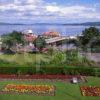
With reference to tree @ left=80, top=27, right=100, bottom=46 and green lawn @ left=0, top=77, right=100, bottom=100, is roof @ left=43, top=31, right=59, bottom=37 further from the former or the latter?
green lawn @ left=0, top=77, right=100, bottom=100

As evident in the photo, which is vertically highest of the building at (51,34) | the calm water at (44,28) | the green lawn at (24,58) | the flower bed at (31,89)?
the calm water at (44,28)

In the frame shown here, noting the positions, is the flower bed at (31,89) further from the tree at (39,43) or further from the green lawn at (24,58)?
the tree at (39,43)

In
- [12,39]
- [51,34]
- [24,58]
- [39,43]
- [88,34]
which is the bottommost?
[24,58]

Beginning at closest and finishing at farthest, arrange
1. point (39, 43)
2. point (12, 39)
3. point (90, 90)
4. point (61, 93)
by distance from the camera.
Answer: point (61, 93), point (90, 90), point (39, 43), point (12, 39)

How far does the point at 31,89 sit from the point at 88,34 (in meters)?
11.1

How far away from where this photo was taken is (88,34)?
23.7m

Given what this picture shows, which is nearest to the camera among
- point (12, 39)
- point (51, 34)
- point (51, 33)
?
point (12, 39)

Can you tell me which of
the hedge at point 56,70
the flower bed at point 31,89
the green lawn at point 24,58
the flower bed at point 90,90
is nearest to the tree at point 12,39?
the green lawn at point 24,58

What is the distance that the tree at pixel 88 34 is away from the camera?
76.6ft

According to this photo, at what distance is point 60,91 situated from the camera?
13.4 m

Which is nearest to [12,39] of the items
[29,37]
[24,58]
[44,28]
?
[29,37]

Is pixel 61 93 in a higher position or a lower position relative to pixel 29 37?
lower

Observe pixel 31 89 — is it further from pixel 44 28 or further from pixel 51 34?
pixel 44 28

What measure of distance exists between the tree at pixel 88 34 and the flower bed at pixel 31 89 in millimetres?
9626
